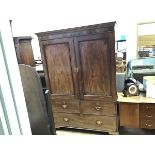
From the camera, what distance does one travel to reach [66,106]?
2.51 meters

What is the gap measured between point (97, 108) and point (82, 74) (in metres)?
0.51

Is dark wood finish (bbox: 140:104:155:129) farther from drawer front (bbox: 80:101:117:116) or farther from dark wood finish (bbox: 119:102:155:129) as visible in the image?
drawer front (bbox: 80:101:117:116)

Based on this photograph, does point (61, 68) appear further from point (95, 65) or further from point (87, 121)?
point (87, 121)

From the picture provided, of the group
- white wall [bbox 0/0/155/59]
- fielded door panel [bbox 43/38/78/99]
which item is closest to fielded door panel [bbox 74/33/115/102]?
fielded door panel [bbox 43/38/78/99]

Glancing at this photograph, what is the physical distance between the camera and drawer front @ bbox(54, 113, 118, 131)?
7.65ft

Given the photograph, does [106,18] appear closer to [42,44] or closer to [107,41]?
[107,41]

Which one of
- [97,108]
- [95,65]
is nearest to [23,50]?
[95,65]

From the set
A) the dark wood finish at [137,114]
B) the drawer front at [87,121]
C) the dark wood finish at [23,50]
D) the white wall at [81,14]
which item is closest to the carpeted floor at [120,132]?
the drawer front at [87,121]

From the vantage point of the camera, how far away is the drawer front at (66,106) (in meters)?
2.46

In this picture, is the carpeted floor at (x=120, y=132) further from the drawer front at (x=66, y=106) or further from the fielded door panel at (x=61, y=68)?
the fielded door panel at (x=61, y=68)

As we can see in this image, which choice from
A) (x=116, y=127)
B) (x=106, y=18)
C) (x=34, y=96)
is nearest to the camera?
(x=34, y=96)

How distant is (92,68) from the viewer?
218 centimetres

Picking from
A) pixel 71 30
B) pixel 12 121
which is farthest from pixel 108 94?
pixel 12 121

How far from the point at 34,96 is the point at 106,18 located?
2.06 meters
